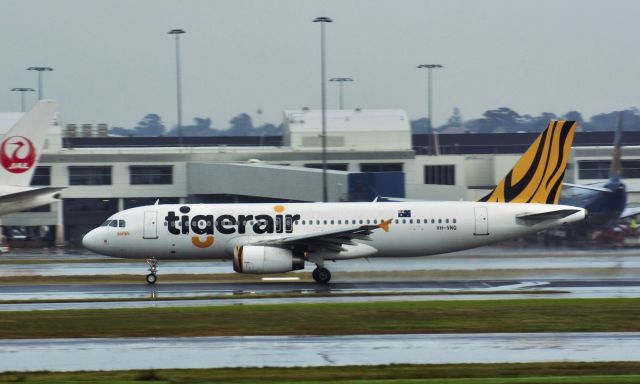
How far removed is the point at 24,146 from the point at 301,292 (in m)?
12.0

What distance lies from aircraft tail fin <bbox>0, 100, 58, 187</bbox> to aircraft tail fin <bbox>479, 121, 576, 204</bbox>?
717 inches

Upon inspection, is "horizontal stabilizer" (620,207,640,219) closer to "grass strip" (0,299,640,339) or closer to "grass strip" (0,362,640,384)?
"grass strip" (0,299,640,339)

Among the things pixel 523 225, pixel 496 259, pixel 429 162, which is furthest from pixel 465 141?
pixel 523 225

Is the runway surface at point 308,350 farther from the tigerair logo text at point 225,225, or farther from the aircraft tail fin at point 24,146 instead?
the tigerair logo text at point 225,225

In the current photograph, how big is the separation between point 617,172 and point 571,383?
4463 cm

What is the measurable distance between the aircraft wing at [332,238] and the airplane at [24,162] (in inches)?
335

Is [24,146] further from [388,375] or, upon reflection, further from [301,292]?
[388,375]

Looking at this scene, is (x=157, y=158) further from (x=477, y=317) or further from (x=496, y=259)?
(x=477, y=317)

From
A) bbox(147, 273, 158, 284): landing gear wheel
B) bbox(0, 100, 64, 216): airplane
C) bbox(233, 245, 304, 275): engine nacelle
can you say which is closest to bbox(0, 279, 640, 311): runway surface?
bbox(147, 273, 158, 284): landing gear wheel

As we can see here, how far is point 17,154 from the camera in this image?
35.2 metres

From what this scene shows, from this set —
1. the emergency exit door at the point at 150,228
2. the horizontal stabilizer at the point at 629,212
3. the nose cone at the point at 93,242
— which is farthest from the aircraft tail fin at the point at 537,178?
the horizontal stabilizer at the point at 629,212

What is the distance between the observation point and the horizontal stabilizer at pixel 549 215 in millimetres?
37344

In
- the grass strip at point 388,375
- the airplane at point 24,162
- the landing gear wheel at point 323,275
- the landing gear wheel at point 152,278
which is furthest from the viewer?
the landing gear wheel at point 152,278

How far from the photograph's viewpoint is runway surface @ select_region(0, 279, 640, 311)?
97.5 feet
